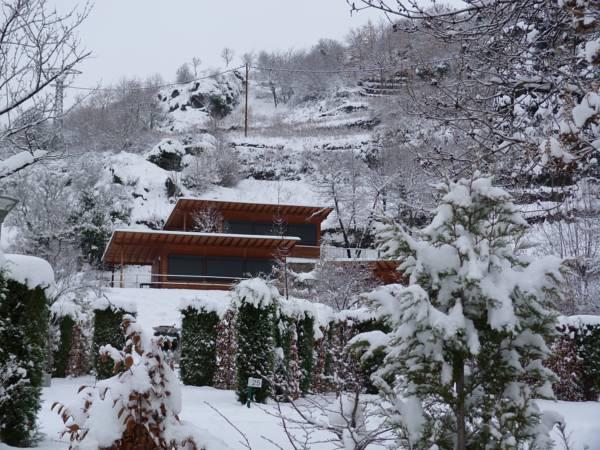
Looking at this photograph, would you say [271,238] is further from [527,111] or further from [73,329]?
[527,111]

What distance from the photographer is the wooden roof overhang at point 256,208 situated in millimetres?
33781

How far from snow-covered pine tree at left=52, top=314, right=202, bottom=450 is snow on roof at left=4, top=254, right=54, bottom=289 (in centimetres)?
428

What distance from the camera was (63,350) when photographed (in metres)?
16.8

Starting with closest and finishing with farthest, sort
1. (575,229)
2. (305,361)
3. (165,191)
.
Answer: (305,361) < (575,229) < (165,191)

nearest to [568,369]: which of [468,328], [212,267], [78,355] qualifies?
[468,328]

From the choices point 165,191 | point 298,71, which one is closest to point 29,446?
point 165,191

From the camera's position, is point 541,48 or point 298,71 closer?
point 541,48

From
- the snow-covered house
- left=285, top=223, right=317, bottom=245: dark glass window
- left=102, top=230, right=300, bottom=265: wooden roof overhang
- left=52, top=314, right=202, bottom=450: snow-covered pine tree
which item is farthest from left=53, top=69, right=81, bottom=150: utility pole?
left=285, top=223, right=317, bottom=245: dark glass window

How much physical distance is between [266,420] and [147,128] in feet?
181

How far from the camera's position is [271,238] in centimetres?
2958

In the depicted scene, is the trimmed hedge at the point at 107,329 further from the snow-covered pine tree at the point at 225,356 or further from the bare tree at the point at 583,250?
the bare tree at the point at 583,250

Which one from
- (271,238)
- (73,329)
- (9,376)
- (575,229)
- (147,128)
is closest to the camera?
(9,376)

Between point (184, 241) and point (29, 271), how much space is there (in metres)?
22.3

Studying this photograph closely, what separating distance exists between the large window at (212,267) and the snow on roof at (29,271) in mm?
22799
